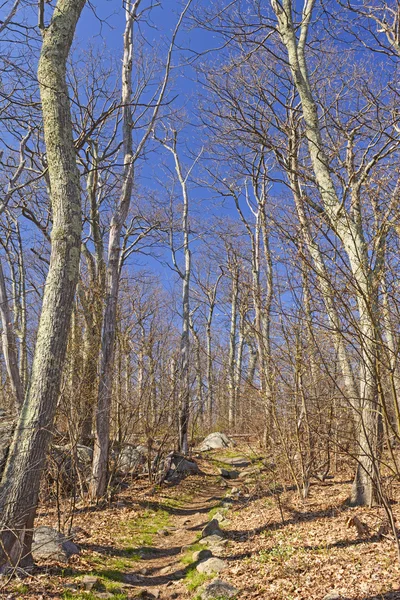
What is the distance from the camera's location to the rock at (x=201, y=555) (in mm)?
5254

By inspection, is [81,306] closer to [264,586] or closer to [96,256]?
[96,256]

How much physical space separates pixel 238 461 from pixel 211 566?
8.25 metres

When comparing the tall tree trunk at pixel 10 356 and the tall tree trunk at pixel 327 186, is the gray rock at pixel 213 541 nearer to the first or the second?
the tall tree trunk at pixel 327 186

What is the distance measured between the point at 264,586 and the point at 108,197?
11558 mm

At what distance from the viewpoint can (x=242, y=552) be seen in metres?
5.26

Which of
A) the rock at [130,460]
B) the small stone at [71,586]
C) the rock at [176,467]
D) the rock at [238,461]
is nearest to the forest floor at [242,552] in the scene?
the small stone at [71,586]

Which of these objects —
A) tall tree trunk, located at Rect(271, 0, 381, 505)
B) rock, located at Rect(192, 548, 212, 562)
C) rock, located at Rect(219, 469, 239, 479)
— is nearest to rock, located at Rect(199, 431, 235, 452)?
rock, located at Rect(219, 469, 239, 479)

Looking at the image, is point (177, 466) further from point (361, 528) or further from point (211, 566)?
point (361, 528)

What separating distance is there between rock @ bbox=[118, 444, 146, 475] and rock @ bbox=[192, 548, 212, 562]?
3.89 metres

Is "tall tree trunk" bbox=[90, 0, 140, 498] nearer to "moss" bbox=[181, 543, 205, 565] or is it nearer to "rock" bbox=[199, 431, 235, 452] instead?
"moss" bbox=[181, 543, 205, 565]

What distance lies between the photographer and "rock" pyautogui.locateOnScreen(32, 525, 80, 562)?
4848 mm

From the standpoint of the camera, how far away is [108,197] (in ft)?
44.6

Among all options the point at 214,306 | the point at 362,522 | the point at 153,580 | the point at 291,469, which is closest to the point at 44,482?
the point at 153,580

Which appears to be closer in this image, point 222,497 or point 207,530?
point 207,530
